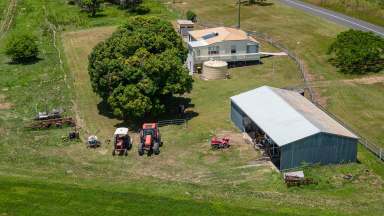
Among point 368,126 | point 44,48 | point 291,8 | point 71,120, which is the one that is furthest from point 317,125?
point 291,8

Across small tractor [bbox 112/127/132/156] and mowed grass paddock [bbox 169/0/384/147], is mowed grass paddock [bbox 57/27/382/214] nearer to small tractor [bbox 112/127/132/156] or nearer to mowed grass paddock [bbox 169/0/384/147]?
small tractor [bbox 112/127/132/156]

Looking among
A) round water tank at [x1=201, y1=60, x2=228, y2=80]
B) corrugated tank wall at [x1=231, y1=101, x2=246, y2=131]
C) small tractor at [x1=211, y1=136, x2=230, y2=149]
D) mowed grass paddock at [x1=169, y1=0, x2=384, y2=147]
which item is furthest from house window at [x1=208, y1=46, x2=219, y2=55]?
small tractor at [x1=211, y1=136, x2=230, y2=149]

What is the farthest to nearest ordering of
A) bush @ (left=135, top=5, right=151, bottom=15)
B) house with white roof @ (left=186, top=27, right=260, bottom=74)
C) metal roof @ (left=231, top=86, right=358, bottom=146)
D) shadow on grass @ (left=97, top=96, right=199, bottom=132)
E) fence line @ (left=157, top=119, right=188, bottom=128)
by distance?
bush @ (left=135, top=5, right=151, bottom=15) → house with white roof @ (left=186, top=27, right=260, bottom=74) → shadow on grass @ (left=97, top=96, right=199, bottom=132) → fence line @ (left=157, top=119, right=188, bottom=128) → metal roof @ (left=231, top=86, right=358, bottom=146)

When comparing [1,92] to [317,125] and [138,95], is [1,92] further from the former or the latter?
[317,125]

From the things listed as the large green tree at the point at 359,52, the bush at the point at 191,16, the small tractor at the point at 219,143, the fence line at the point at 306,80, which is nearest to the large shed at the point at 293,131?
the small tractor at the point at 219,143

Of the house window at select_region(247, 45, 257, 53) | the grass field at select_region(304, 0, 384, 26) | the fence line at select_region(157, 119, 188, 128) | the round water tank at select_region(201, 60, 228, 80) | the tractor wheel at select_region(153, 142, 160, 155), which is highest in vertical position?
the grass field at select_region(304, 0, 384, 26)

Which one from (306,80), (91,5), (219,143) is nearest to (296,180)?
(219,143)

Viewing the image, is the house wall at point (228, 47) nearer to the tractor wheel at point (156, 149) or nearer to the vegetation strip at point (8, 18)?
the tractor wheel at point (156, 149)
